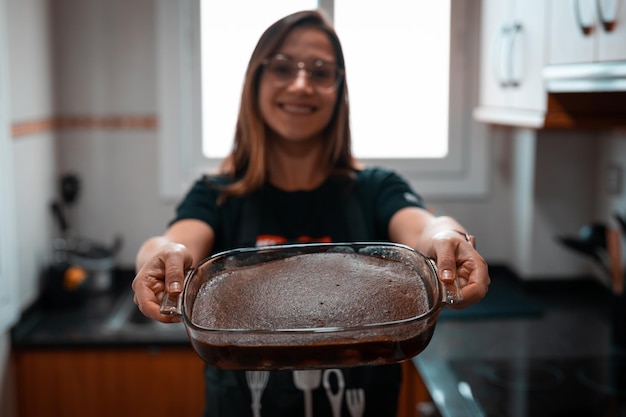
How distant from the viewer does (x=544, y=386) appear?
140 centimetres

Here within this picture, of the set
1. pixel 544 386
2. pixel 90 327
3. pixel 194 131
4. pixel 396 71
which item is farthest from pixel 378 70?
pixel 90 327

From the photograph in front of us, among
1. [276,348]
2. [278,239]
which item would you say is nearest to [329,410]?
[278,239]

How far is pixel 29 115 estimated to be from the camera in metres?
1.92

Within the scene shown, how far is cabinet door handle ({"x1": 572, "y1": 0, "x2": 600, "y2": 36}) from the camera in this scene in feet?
3.58

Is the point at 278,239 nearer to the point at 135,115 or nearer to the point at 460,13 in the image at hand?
the point at 460,13

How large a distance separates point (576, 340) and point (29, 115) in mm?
1430

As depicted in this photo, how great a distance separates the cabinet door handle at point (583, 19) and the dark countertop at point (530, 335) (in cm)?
65

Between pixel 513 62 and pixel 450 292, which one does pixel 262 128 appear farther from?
pixel 513 62

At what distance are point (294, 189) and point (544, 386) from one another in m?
0.65

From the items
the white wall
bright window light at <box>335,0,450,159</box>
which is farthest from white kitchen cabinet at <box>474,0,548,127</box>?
the white wall

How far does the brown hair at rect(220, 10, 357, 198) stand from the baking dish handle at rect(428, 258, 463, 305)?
414mm

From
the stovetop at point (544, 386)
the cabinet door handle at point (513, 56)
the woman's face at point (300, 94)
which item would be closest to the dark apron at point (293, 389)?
the woman's face at point (300, 94)

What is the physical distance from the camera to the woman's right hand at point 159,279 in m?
0.70

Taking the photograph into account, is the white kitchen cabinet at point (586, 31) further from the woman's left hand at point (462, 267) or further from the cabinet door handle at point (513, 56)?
the woman's left hand at point (462, 267)
